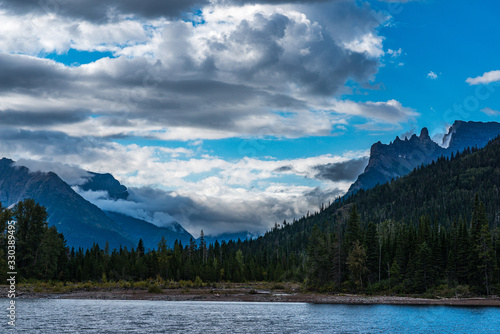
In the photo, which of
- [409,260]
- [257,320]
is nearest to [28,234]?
[257,320]

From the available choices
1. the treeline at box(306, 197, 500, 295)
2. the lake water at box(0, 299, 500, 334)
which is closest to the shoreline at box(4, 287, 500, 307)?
the treeline at box(306, 197, 500, 295)

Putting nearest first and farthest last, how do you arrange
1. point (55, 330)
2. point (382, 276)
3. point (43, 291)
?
point (55, 330) → point (43, 291) → point (382, 276)

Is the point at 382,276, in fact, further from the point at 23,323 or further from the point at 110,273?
the point at 23,323

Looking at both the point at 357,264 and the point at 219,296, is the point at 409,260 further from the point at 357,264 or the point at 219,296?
the point at 219,296

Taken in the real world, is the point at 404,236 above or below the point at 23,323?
above

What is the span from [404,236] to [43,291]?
92.4 metres

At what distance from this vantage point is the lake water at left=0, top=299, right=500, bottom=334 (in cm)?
6806

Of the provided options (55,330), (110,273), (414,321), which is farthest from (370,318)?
(110,273)

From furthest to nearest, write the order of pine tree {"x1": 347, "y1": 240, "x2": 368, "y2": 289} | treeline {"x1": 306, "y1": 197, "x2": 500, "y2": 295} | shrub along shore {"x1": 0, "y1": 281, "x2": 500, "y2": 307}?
pine tree {"x1": 347, "y1": 240, "x2": 368, "y2": 289} → treeline {"x1": 306, "y1": 197, "x2": 500, "y2": 295} → shrub along shore {"x1": 0, "y1": 281, "x2": 500, "y2": 307}

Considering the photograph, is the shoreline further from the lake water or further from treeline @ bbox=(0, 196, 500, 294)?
the lake water

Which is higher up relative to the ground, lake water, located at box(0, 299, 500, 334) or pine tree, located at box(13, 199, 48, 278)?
pine tree, located at box(13, 199, 48, 278)

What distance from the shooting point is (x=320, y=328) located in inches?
2822

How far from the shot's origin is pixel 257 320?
79812 millimetres

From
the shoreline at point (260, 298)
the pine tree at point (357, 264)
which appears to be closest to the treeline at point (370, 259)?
the pine tree at point (357, 264)
